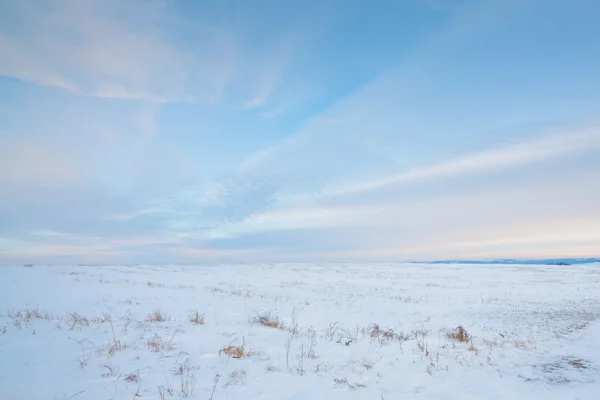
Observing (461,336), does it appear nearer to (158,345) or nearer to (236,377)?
(236,377)

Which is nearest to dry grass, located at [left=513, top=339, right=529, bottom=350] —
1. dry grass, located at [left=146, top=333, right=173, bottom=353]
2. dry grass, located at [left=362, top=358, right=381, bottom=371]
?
dry grass, located at [left=362, top=358, right=381, bottom=371]

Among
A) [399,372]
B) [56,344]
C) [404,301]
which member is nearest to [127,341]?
[56,344]

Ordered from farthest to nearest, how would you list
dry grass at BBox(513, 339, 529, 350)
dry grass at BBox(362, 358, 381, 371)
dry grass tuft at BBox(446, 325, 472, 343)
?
dry grass tuft at BBox(446, 325, 472, 343) < dry grass at BBox(513, 339, 529, 350) < dry grass at BBox(362, 358, 381, 371)

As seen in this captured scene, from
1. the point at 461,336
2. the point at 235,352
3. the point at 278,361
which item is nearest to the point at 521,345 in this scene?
the point at 461,336

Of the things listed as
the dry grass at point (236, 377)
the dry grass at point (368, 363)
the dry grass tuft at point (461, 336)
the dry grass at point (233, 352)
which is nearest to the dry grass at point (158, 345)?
the dry grass at point (233, 352)

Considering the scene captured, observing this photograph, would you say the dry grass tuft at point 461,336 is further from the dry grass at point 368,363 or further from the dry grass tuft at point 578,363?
the dry grass at point 368,363

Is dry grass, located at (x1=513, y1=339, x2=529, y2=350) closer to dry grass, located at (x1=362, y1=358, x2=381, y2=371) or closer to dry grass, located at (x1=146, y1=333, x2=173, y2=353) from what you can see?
dry grass, located at (x1=362, y1=358, x2=381, y2=371)

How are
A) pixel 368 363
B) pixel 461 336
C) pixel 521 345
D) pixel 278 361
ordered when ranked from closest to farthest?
pixel 278 361 < pixel 368 363 < pixel 521 345 < pixel 461 336

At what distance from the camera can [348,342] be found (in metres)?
8.47

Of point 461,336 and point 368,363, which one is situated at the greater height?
point 368,363

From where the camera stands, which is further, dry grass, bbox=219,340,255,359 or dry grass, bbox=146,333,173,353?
dry grass, bbox=146,333,173,353

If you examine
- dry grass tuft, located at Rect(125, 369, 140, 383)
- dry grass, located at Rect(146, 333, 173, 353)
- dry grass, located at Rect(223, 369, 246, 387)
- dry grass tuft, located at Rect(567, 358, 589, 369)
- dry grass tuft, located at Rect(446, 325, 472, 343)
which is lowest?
dry grass tuft, located at Rect(446, 325, 472, 343)

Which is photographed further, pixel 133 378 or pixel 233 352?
pixel 233 352

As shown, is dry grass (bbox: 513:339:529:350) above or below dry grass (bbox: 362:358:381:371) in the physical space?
below
